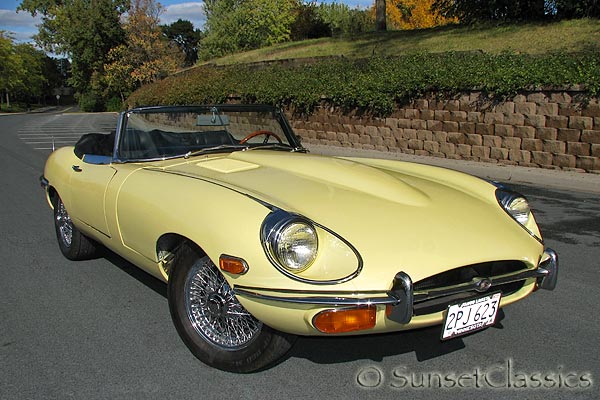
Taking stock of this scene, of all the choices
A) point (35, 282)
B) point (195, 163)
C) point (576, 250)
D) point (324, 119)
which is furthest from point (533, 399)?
point (324, 119)

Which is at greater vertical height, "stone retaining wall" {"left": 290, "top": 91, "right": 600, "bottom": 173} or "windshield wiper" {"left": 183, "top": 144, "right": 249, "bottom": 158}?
"windshield wiper" {"left": 183, "top": 144, "right": 249, "bottom": 158}

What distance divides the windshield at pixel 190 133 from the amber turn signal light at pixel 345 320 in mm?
1828

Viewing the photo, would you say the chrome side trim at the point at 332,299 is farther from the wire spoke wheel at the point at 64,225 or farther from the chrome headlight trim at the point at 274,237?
the wire spoke wheel at the point at 64,225

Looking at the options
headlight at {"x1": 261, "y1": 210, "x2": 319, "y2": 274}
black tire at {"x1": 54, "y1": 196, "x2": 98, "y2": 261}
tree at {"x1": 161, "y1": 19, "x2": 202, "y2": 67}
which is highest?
tree at {"x1": 161, "y1": 19, "x2": 202, "y2": 67}

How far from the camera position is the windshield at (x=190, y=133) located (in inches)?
144

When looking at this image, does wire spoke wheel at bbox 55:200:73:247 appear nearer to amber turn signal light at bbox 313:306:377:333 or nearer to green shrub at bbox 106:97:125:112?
amber turn signal light at bbox 313:306:377:333

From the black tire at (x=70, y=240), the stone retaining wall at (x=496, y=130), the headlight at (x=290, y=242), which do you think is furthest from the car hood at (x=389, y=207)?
the stone retaining wall at (x=496, y=130)

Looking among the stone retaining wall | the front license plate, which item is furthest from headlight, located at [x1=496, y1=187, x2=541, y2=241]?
the stone retaining wall

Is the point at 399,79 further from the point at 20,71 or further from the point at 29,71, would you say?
the point at 29,71

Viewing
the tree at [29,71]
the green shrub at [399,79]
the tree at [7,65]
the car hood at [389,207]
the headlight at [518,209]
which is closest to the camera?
the car hood at [389,207]

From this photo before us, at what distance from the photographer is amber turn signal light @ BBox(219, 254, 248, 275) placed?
7.57 feet

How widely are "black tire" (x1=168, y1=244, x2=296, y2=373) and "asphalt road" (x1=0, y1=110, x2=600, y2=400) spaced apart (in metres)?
0.10

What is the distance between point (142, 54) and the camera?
41.5 meters

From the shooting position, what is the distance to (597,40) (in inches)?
518
